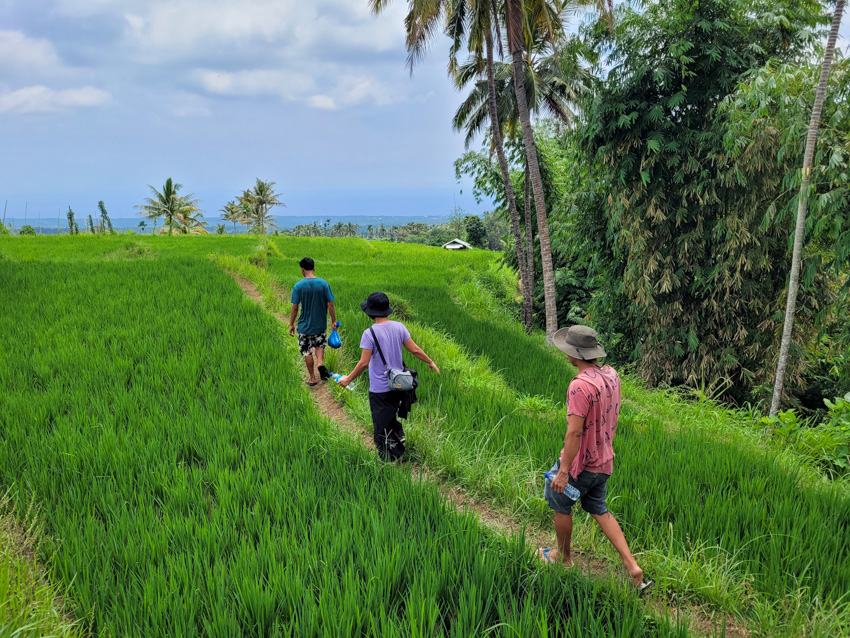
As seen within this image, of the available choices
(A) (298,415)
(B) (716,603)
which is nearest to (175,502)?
(A) (298,415)

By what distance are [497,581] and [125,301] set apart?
9504 millimetres

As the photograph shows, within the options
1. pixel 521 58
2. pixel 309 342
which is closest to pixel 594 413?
pixel 309 342

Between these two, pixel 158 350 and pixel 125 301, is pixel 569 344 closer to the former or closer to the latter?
pixel 158 350

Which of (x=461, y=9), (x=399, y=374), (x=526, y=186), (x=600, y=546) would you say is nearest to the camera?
(x=600, y=546)

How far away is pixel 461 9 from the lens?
1059 centimetres

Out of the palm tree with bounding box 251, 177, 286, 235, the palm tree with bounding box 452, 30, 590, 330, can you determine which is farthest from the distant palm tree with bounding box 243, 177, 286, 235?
the palm tree with bounding box 452, 30, 590, 330

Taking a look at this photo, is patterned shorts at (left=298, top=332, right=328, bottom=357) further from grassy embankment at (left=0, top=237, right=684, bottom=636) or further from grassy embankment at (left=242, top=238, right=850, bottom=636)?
grassy embankment at (left=242, top=238, right=850, bottom=636)

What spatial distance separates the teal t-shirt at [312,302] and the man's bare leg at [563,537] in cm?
389

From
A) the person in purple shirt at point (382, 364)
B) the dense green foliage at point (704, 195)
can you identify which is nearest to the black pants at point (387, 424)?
the person in purple shirt at point (382, 364)

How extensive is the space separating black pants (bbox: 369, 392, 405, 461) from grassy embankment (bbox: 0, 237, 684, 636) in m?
0.20

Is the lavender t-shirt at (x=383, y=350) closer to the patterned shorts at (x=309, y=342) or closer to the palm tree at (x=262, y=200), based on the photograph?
the patterned shorts at (x=309, y=342)

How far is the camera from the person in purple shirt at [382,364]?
12.6ft

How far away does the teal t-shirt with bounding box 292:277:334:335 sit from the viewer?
18.8 feet

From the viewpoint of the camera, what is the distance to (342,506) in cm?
301
